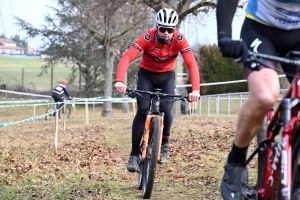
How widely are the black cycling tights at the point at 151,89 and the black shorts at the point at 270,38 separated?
3037 millimetres

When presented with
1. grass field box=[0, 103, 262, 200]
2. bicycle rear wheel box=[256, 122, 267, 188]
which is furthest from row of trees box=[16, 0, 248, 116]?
bicycle rear wheel box=[256, 122, 267, 188]

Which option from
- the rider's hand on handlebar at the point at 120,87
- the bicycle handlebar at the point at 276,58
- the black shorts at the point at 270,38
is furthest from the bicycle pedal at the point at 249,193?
the rider's hand on handlebar at the point at 120,87

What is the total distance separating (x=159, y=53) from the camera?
6758 millimetres

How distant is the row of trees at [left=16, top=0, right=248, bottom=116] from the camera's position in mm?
18609

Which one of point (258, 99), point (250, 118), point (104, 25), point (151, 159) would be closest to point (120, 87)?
point (151, 159)

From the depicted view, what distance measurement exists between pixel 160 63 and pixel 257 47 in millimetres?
3262

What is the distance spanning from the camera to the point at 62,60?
36.9m

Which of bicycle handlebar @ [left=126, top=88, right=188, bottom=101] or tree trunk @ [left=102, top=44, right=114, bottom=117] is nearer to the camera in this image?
bicycle handlebar @ [left=126, top=88, right=188, bottom=101]

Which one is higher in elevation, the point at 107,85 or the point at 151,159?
the point at 107,85

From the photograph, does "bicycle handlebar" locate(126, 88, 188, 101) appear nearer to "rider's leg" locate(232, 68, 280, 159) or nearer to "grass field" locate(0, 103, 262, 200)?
"grass field" locate(0, 103, 262, 200)

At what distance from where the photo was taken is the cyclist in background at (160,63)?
6500mm

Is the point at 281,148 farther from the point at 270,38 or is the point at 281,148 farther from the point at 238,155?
the point at 270,38

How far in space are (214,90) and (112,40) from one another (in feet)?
66.2

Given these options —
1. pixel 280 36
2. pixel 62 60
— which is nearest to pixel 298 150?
pixel 280 36
